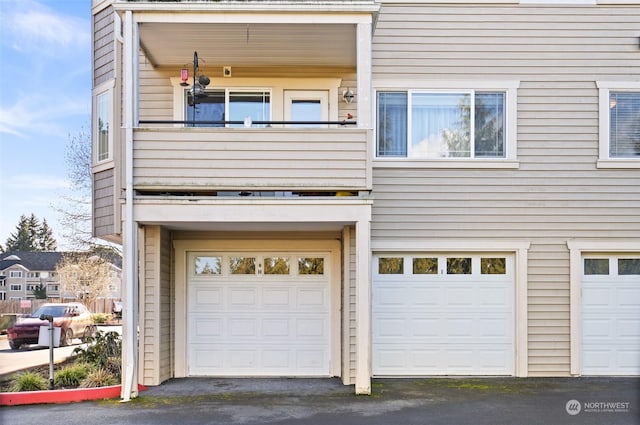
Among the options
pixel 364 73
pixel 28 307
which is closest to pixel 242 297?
pixel 364 73

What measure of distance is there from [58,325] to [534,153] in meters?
14.2

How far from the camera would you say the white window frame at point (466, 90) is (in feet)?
35.4

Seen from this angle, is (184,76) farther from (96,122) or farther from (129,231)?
(129,231)

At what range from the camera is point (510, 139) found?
10883 mm

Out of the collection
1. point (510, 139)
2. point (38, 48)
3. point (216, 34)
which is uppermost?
point (38, 48)

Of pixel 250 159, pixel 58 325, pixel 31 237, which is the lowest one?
pixel 58 325

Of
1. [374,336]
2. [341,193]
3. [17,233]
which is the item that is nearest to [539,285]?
[374,336]

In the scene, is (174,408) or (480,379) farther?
(480,379)

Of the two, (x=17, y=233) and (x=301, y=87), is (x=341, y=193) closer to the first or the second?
(x=301, y=87)

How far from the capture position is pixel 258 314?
11.0 metres

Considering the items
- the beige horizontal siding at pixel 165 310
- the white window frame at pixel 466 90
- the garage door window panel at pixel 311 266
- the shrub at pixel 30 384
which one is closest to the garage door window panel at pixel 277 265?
the garage door window panel at pixel 311 266

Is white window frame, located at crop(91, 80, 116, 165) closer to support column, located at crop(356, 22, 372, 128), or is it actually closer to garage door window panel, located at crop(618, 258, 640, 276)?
support column, located at crop(356, 22, 372, 128)

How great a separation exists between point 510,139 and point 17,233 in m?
64.9

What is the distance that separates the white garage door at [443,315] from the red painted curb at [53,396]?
445 centimetres
